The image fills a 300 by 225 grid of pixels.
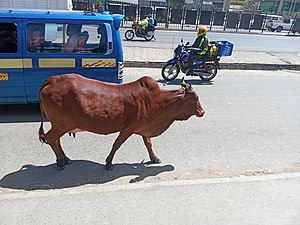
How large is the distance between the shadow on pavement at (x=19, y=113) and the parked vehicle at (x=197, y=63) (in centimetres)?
445

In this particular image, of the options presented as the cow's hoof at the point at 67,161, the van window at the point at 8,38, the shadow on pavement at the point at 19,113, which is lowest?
the shadow on pavement at the point at 19,113

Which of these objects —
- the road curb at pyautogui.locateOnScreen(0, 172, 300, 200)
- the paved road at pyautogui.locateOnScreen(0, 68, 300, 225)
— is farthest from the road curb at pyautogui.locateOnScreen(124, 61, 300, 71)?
the road curb at pyautogui.locateOnScreen(0, 172, 300, 200)

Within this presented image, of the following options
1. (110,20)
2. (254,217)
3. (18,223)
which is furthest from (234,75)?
(18,223)

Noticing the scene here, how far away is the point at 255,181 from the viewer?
158 inches

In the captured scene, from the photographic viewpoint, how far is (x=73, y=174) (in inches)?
162

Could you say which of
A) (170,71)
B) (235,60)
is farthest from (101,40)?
(235,60)

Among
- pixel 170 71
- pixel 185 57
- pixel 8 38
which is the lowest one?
pixel 170 71

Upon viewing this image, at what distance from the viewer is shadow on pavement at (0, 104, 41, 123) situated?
5825 mm

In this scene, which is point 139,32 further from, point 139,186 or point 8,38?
point 139,186

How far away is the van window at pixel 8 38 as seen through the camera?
5418 millimetres

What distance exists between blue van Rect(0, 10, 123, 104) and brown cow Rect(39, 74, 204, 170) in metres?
1.91

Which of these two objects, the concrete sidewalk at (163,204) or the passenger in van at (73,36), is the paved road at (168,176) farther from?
the passenger in van at (73,36)

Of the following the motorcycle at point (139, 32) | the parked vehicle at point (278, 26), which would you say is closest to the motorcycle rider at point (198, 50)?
the motorcycle at point (139, 32)

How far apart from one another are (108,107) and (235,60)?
994cm
